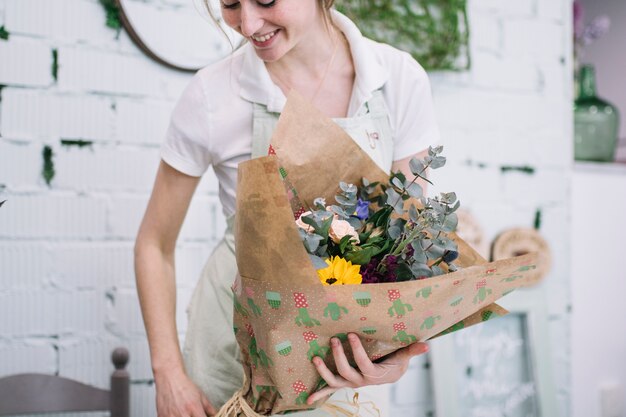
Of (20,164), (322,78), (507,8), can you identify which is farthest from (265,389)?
(507,8)

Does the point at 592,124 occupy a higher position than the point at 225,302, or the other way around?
the point at 225,302

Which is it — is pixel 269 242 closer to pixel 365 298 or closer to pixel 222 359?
pixel 365 298

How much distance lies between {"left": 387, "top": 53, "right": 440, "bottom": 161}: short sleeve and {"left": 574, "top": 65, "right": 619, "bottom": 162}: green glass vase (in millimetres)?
1234

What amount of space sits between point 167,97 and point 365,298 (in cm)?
95

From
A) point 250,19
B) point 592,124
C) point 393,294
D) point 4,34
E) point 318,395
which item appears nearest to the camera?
point 393,294

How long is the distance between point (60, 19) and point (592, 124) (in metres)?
1.64

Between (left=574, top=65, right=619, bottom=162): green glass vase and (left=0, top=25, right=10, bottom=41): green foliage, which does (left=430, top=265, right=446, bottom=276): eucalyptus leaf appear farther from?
(left=574, top=65, right=619, bottom=162): green glass vase

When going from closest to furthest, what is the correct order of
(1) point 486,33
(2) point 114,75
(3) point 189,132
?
(3) point 189,132
(2) point 114,75
(1) point 486,33

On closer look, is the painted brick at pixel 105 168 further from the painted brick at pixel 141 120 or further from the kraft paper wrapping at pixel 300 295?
the kraft paper wrapping at pixel 300 295

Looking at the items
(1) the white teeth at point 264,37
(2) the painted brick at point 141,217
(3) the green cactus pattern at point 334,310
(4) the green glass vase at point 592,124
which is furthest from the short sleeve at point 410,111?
(4) the green glass vase at point 592,124

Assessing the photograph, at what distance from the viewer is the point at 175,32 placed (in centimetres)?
154

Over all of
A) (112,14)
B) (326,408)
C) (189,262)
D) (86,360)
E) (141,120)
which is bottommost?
(86,360)

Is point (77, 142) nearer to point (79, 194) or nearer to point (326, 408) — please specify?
point (79, 194)

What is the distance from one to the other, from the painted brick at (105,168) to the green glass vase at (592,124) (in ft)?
4.63
